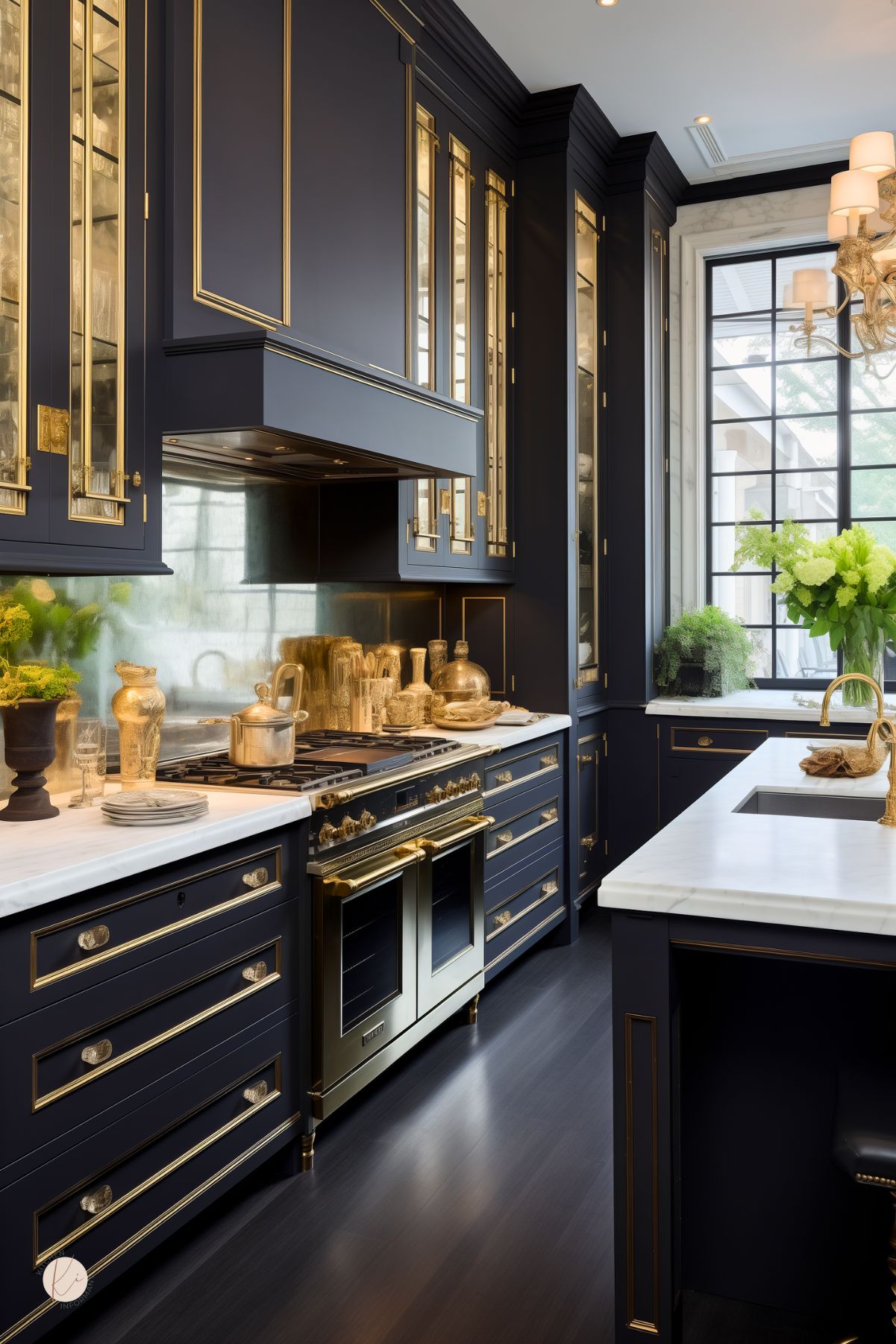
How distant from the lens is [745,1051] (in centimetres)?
203

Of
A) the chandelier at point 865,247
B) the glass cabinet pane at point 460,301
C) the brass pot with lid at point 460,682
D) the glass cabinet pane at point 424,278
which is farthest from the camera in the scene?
the brass pot with lid at point 460,682

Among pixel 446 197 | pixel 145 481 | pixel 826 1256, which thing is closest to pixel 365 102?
pixel 446 197

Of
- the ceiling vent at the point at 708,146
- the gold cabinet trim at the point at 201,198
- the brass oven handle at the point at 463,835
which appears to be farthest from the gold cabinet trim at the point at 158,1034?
the ceiling vent at the point at 708,146

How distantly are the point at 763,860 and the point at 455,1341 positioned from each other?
107 centimetres

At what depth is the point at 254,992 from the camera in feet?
8.14

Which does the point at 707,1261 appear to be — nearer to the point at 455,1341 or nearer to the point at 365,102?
the point at 455,1341

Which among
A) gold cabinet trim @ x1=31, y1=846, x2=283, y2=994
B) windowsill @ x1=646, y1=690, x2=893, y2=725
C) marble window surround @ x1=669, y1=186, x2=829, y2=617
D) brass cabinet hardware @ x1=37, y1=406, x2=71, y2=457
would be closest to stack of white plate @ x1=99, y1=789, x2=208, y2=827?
gold cabinet trim @ x1=31, y1=846, x2=283, y2=994

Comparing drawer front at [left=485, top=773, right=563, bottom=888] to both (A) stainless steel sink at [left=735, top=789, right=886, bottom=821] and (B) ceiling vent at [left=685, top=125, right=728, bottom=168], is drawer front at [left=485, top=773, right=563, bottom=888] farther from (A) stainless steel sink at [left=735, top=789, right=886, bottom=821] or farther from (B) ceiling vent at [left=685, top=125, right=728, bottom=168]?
(B) ceiling vent at [left=685, top=125, right=728, bottom=168]

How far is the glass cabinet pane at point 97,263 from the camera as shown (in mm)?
2293

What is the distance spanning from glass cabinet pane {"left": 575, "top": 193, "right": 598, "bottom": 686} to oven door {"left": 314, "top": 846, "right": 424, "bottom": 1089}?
1.88 metres

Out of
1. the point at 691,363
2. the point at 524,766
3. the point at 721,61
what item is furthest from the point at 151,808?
the point at 691,363

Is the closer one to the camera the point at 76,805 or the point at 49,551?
the point at 49,551

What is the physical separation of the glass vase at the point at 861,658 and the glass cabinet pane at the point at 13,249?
119 inches

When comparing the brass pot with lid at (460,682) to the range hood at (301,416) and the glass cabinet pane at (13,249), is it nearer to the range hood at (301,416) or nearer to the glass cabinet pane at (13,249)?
the range hood at (301,416)
